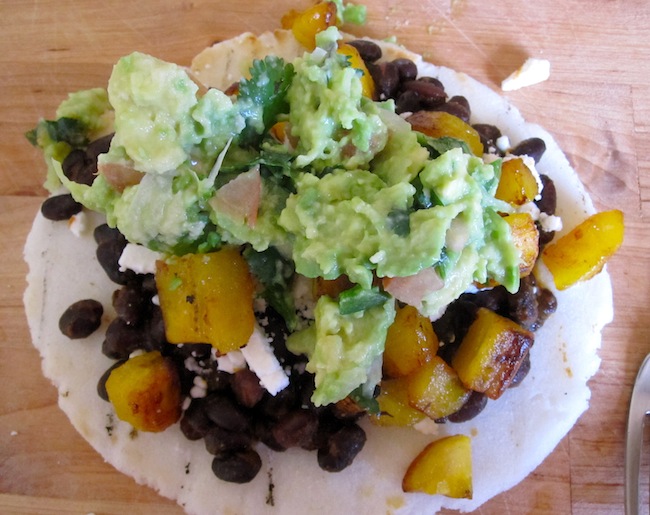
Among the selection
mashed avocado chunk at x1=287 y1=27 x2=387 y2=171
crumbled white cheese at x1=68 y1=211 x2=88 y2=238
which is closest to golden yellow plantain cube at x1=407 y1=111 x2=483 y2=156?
mashed avocado chunk at x1=287 y1=27 x2=387 y2=171

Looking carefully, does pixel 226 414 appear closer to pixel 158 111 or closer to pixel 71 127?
pixel 158 111

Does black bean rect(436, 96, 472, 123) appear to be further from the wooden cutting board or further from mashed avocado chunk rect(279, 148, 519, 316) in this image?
mashed avocado chunk rect(279, 148, 519, 316)

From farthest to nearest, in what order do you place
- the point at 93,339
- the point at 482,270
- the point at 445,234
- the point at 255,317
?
1. the point at 93,339
2. the point at 255,317
3. the point at 482,270
4. the point at 445,234

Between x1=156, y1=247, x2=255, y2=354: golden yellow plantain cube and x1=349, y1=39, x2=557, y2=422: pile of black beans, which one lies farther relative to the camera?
x1=349, y1=39, x2=557, y2=422: pile of black beans

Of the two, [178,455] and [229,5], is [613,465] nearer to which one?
Answer: [178,455]

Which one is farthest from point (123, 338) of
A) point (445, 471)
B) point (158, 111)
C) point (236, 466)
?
point (445, 471)

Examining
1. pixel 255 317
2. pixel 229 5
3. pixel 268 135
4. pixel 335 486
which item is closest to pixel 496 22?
pixel 229 5

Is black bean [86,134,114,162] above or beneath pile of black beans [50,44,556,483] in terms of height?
above
